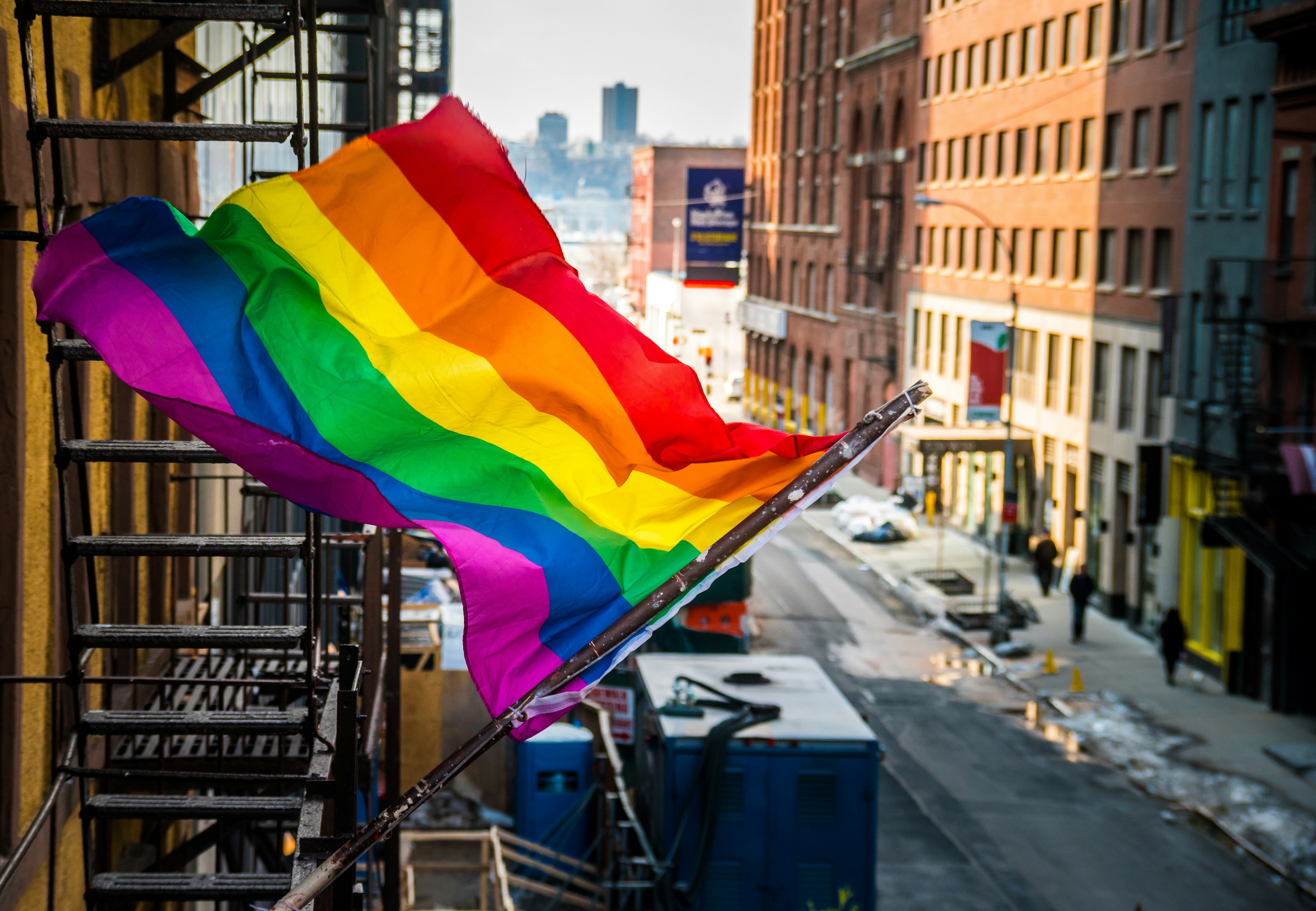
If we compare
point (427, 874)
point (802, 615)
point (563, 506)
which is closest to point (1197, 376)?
point (802, 615)

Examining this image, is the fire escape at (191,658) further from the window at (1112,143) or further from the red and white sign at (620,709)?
the window at (1112,143)

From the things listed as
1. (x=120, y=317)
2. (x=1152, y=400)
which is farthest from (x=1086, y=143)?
(x=120, y=317)

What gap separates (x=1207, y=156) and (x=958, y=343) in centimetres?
1808

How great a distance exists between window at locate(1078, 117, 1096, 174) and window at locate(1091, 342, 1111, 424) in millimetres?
4985

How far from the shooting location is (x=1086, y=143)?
135ft

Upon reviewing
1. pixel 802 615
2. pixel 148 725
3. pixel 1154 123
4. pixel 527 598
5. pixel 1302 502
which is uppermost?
pixel 1154 123

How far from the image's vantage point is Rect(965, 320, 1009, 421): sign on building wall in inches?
1492

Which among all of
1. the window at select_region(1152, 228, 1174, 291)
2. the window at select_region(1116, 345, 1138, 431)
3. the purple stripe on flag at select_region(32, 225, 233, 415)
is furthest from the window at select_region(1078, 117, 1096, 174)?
the purple stripe on flag at select_region(32, 225, 233, 415)

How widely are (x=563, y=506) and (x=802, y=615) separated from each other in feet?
104

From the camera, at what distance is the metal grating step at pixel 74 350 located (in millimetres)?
5207

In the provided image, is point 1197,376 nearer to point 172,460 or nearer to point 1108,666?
point 1108,666

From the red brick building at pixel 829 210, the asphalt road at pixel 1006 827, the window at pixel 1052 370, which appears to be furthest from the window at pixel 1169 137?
the red brick building at pixel 829 210

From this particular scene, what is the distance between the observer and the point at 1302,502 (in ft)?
86.4

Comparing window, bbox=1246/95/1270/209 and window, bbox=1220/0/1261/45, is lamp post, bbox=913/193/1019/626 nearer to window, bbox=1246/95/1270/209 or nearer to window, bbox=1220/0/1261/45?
window, bbox=1246/95/1270/209
